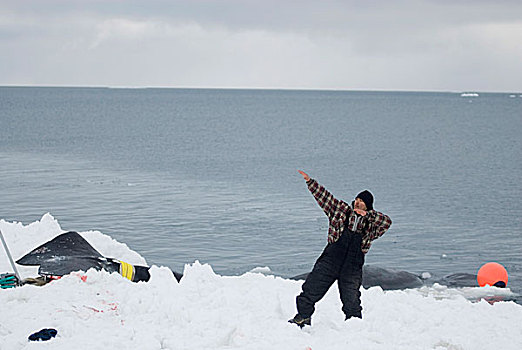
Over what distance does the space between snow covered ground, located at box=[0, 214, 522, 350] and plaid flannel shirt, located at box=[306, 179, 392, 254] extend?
1.22 metres

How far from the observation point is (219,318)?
8.65 meters

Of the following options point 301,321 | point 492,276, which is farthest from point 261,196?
point 301,321

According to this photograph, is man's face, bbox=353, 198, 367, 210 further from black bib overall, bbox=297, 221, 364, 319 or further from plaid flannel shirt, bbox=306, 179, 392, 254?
black bib overall, bbox=297, 221, 364, 319

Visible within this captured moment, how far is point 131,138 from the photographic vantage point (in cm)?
7450

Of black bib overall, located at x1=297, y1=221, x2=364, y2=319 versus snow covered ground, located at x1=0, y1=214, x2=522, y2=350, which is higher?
black bib overall, located at x1=297, y1=221, x2=364, y2=319

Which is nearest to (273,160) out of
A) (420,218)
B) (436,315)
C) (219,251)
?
(420,218)

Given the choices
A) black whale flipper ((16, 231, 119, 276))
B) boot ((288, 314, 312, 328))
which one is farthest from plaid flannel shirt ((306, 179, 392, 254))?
black whale flipper ((16, 231, 119, 276))

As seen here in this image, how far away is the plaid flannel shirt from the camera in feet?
27.9

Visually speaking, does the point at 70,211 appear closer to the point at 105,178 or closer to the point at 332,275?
the point at 105,178

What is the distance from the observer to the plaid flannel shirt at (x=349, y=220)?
27.9ft

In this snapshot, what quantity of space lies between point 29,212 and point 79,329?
2002cm

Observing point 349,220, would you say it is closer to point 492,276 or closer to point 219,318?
point 219,318

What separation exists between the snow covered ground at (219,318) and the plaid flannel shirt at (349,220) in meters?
1.22

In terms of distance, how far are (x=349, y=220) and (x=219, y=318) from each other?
205cm
